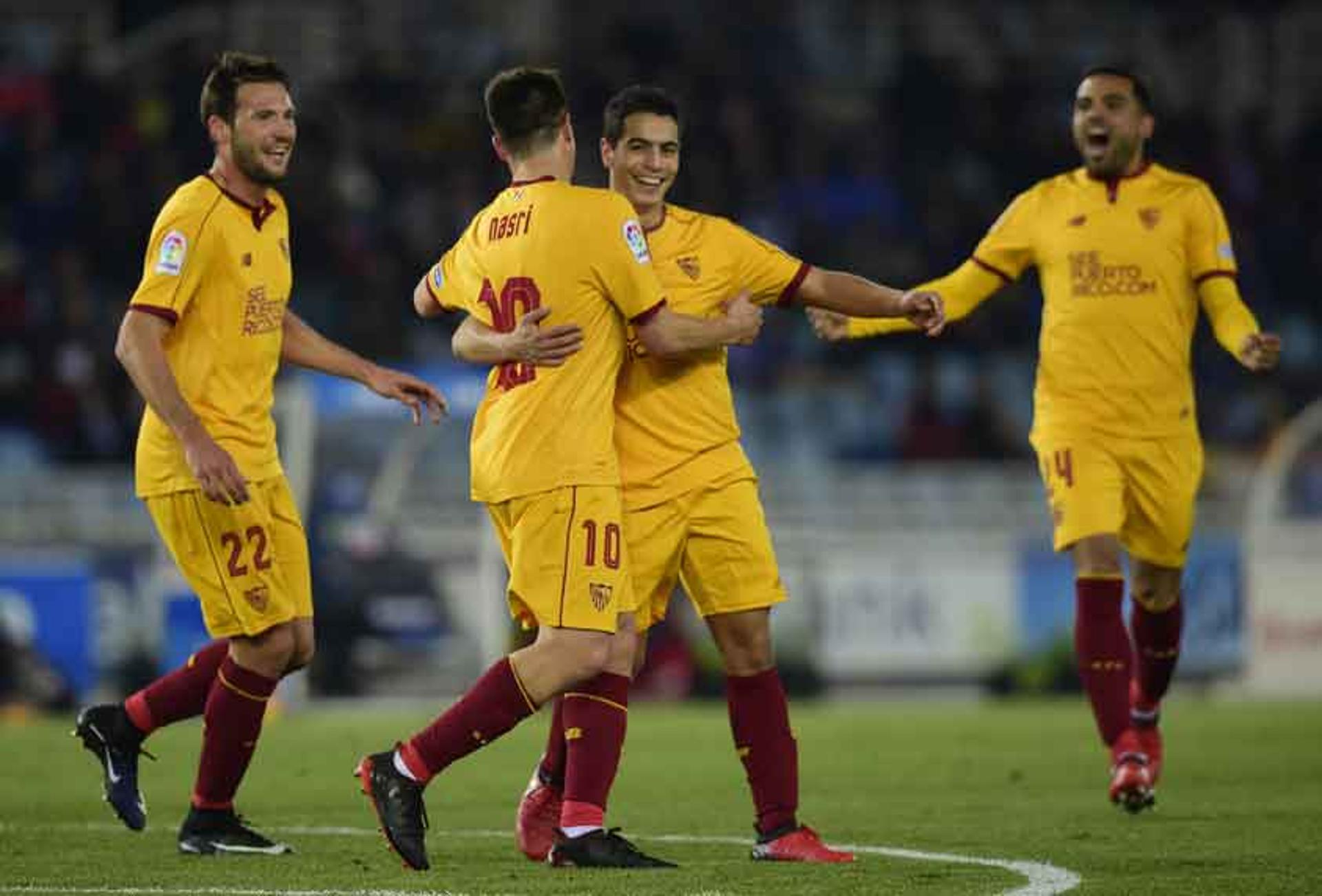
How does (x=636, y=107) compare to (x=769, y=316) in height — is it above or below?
above

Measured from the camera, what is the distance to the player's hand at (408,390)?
7.73 meters

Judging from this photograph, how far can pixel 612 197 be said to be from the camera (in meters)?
6.94

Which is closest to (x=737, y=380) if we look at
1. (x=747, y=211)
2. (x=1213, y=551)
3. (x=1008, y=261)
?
(x=747, y=211)

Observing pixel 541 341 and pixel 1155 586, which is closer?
pixel 541 341

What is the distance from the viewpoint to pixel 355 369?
791 centimetres

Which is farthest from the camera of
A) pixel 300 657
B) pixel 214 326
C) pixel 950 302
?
pixel 950 302

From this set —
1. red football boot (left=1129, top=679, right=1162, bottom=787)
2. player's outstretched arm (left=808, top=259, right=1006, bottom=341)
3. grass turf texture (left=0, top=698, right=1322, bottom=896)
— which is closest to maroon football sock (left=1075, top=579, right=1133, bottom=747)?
red football boot (left=1129, top=679, right=1162, bottom=787)

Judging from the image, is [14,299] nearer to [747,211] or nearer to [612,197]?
[747,211]

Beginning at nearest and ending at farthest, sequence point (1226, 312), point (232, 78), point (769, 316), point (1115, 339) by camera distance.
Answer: point (232, 78)
point (1226, 312)
point (1115, 339)
point (769, 316)

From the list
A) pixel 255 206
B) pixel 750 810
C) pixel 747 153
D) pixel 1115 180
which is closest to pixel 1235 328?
pixel 1115 180

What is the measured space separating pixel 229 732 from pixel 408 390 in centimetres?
114

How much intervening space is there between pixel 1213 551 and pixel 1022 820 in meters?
8.80

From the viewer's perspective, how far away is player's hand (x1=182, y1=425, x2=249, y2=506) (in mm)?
7000

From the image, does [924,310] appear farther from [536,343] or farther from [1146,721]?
[1146,721]
